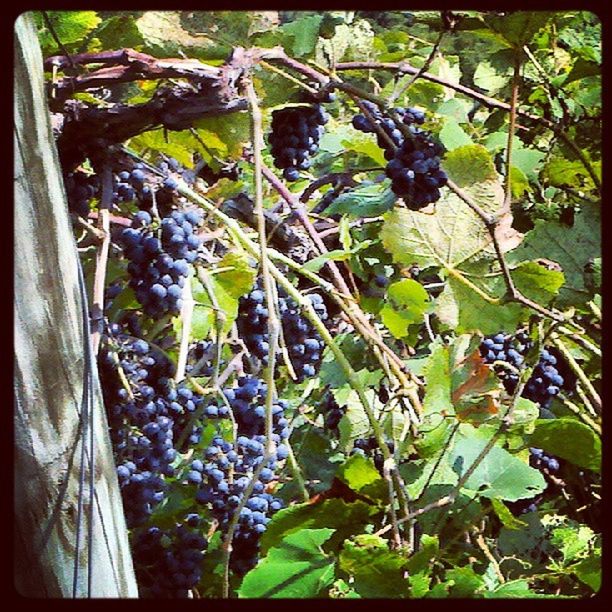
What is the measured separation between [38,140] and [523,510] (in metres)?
0.63

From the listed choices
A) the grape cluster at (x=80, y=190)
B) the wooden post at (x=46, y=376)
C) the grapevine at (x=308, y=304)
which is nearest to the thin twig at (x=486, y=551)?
the grapevine at (x=308, y=304)

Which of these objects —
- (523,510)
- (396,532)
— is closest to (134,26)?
(396,532)

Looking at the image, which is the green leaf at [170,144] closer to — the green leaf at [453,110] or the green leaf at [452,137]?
the green leaf at [452,137]

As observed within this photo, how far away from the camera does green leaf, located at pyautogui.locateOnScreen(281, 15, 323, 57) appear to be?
756mm

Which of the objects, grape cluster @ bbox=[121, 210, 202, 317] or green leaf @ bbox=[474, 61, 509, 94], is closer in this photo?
grape cluster @ bbox=[121, 210, 202, 317]

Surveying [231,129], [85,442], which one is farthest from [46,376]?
[231,129]

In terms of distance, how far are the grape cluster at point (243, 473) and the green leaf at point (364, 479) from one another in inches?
2.2

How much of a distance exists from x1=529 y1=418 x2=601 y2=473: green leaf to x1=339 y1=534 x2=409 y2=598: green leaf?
0.63ft

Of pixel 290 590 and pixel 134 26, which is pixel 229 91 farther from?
pixel 290 590

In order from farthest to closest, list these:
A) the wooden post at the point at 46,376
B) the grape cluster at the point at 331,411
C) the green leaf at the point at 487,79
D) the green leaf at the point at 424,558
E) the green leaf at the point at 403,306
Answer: the green leaf at the point at 487,79, the grape cluster at the point at 331,411, the green leaf at the point at 403,306, the green leaf at the point at 424,558, the wooden post at the point at 46,376

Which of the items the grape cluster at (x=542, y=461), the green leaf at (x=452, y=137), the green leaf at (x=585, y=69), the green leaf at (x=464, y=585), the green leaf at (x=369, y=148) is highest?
the green leaf at (x=585, y=69)

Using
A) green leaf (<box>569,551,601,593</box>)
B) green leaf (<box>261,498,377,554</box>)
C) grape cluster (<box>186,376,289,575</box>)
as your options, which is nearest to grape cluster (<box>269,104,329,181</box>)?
grape cluster (<box>186,376,289,575</box>)

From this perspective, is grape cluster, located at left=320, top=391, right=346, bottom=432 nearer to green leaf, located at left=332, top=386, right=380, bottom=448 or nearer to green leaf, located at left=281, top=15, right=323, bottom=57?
green leaf, located at left=332, top=386, right=380, bottom=448

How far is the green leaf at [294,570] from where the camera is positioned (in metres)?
0.61
